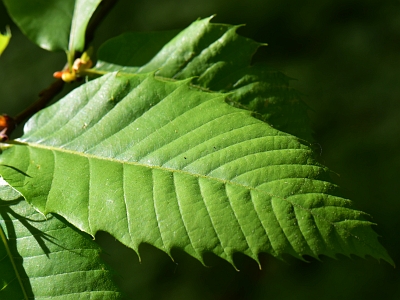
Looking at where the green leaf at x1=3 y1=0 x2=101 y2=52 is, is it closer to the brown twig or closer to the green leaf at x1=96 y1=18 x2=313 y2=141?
the brown twig

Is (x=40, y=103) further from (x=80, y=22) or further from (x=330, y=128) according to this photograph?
(x=330, y=128)

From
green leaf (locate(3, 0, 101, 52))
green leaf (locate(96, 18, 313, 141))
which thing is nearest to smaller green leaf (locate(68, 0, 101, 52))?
green leaf (locate(3, 0, 101, 52))

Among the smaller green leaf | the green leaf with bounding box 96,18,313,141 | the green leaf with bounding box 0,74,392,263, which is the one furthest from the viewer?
the smaller green leaf

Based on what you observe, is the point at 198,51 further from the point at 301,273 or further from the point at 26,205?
the point at 301,273

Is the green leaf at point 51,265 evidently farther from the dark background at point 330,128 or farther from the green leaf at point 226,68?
the dark background at point 330,128

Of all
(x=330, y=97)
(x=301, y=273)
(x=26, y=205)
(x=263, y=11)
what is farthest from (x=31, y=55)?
(x=26, y=205)

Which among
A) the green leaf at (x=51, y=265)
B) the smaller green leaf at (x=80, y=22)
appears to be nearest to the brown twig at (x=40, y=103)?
the smaller green leaf at (x=80, y=22)

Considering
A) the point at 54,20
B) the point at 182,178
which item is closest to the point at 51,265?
the point at 182,178
